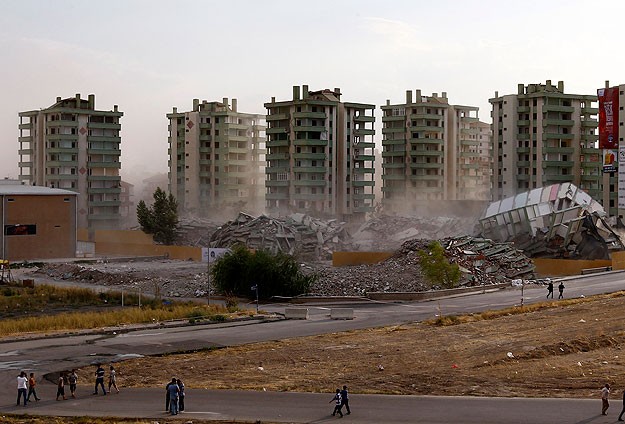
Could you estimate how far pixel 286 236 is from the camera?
260ft

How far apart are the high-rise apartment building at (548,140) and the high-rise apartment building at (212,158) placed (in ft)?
123

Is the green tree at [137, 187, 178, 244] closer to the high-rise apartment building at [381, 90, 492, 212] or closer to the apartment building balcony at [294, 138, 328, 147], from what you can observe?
the apartment building balcony at [294, 138, 328, 147]

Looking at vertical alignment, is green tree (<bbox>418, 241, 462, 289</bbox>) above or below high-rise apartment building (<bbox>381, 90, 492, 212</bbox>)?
below

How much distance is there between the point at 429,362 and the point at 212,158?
98065 millimetres

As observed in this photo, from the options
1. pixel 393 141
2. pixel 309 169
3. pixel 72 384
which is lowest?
pixel 72 384

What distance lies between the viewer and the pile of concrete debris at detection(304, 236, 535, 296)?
56.7 meters

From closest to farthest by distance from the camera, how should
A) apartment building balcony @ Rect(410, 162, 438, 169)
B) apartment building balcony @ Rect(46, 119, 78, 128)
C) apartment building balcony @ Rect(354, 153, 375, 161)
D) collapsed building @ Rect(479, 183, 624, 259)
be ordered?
collapsed building @ Rect(479, 183, 624, 259)
apartment building balcony @ Rect(46, 119, 78, 128)
apartment building balcony @ Rect(354, 153, 375, 161)
apartment building balcony @ Rect(410, 162, 438, 169)

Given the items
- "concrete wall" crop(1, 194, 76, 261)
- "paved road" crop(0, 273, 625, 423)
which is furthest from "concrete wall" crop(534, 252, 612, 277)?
"concrete wall" crop(1, 194, 76, 261)

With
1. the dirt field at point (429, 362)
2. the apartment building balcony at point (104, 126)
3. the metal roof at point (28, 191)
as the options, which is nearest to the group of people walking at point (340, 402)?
the dirt field at point (429, 362)

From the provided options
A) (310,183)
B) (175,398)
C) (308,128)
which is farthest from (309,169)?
(175,398)

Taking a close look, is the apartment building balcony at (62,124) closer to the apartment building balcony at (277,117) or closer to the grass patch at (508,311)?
the apartment building balcony at (277,117)

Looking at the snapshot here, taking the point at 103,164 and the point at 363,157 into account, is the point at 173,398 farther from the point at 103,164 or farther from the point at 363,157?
the point at 103,164

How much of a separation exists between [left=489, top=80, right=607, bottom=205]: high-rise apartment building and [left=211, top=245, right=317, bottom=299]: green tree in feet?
201

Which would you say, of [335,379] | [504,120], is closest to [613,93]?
[504,120]
